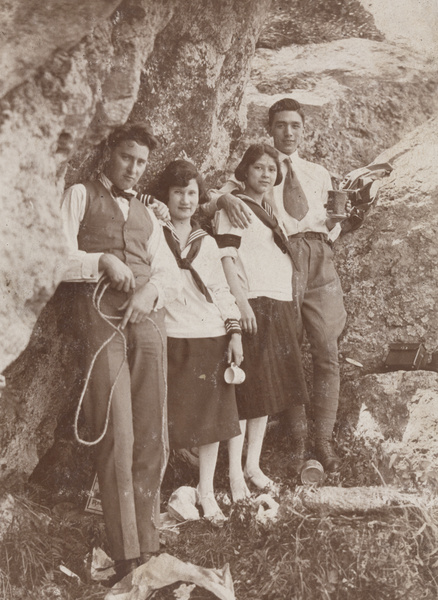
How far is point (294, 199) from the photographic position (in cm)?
408

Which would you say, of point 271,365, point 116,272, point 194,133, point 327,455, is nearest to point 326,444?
point 327,455

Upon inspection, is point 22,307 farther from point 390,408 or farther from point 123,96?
point 390,408

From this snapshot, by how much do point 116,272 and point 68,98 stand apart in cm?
71

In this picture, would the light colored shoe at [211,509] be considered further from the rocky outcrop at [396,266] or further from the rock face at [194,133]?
the rocky outcrop at [396,266]

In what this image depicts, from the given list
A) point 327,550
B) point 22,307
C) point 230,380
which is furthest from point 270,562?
point 22,307

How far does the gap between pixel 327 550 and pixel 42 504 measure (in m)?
1.19

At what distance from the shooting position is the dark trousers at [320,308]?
3.95 m

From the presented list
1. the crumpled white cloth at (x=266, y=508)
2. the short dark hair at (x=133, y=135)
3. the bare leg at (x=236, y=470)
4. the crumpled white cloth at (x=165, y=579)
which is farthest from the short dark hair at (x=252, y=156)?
the crumpled white cloth at (x=165, y=579)

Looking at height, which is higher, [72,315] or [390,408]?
[72,315]

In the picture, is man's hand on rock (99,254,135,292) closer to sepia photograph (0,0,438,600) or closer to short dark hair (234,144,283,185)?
sepia photograph (0,0,438,600)

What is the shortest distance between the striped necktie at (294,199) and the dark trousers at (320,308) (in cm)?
13

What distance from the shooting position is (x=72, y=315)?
11.6 feet

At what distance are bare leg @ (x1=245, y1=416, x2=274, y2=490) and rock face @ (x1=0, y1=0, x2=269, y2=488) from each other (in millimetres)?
834

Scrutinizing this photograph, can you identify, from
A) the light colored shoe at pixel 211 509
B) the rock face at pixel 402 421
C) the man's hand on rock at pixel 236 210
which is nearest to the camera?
the light colored shoe at pixel 211 509
